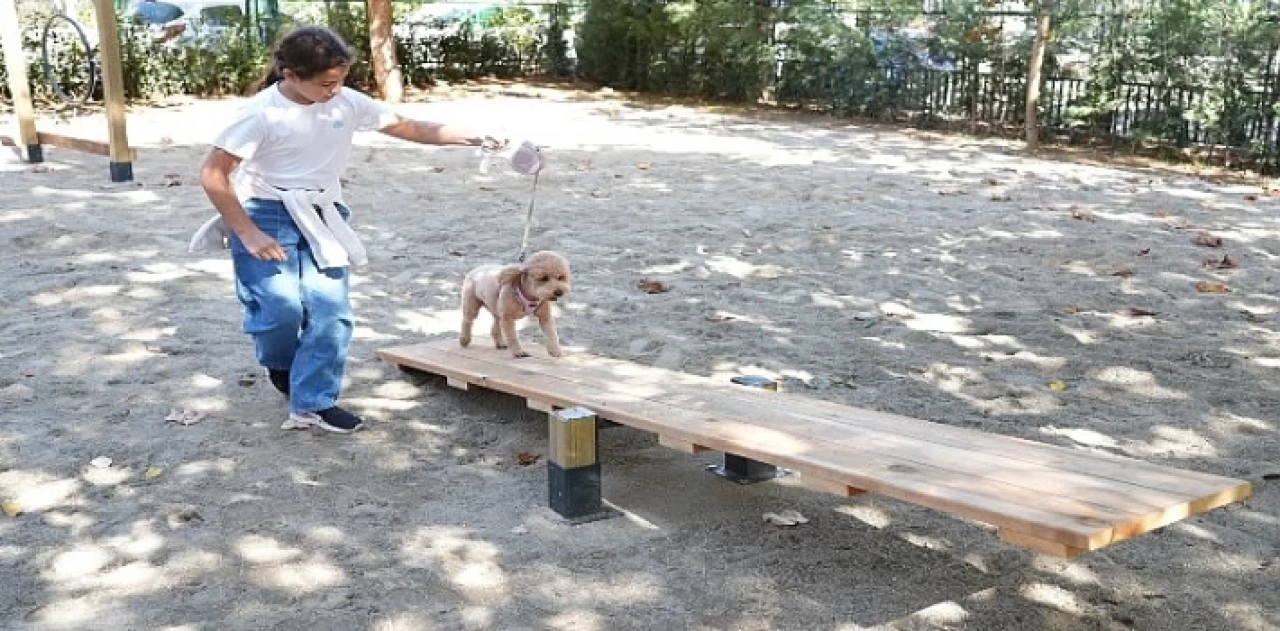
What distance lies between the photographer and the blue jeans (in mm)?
4801

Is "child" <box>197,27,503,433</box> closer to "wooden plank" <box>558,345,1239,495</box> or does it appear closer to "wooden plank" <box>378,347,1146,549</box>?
"wooden plank" <box>378,347,1146,549</box>

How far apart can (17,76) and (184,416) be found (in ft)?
26.2

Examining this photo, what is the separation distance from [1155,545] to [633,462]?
1814 millimetres

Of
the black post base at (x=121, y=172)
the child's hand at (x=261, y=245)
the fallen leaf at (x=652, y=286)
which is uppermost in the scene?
the child's hand at (x=261, y=245)

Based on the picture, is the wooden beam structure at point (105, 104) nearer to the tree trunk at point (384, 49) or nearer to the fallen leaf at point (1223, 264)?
the tree trunk at point (384, 49)

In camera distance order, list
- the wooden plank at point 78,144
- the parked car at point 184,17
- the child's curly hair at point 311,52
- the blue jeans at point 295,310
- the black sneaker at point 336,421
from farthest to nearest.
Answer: the parked car at point 184,17
the wooden plank at point 78,144
the black sneaker at point 336,421
the blue jeans at point 295,310
the child's curly hair at point 311,52

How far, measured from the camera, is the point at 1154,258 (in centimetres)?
836

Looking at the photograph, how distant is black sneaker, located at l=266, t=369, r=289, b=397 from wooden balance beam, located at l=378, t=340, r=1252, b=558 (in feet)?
2.20

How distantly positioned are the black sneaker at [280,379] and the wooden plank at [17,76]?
24.8ft

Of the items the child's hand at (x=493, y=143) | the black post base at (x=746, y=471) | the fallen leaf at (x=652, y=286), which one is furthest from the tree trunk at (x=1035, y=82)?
the black post base at (x=746, y=471)

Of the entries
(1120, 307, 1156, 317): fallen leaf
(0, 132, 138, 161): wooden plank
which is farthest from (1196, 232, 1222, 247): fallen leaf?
(0, 132, 138, 161): wooden plank

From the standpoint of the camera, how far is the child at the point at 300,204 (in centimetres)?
455

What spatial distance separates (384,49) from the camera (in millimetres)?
19984

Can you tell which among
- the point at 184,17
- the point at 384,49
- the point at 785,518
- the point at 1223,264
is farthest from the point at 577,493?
the point at 184,17
